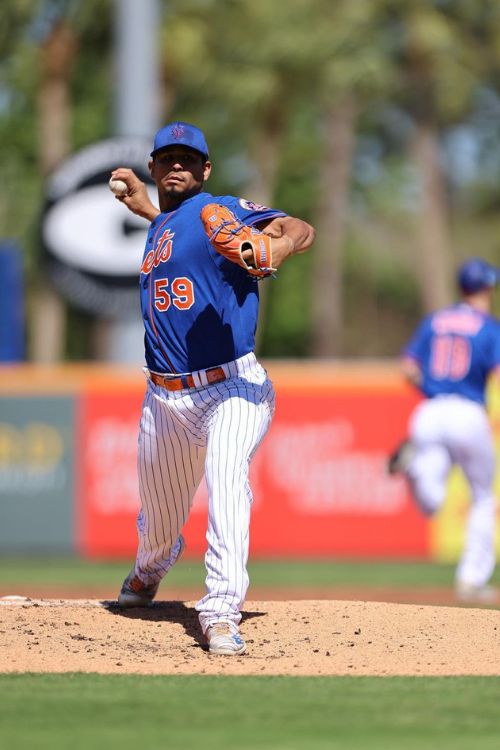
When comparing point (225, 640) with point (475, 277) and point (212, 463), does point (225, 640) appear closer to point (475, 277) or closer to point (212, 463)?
point (212, 463)

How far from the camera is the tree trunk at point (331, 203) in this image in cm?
3391

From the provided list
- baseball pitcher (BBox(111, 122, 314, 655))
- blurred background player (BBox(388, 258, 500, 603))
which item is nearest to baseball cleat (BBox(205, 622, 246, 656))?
baseball pitcher (BBox(111, 122, 314, 655))

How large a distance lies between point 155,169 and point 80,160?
633 centimetres

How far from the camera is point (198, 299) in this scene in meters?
5.84

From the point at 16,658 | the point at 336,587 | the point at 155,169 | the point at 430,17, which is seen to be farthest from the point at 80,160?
the point at 430,17

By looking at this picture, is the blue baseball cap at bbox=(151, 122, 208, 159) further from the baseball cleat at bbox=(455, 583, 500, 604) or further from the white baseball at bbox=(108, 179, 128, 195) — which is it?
the baseball cleat at bbox=(455, 583, 500, 604)

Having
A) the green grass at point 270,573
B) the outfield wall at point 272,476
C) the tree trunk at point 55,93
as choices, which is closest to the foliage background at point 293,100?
the tree trunk at point 55,93

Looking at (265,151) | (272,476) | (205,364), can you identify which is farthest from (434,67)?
(205,364)

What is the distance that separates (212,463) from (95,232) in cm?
670

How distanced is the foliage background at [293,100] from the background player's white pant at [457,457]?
589 inches

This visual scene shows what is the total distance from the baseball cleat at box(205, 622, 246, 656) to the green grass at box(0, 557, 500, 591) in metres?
4.75

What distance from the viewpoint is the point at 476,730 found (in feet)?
14.4

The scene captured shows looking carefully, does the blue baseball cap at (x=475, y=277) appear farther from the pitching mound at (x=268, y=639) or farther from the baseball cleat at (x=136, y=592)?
the baseball cleat at (x=136, y=592)

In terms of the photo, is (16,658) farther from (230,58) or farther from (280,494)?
(230,58)
